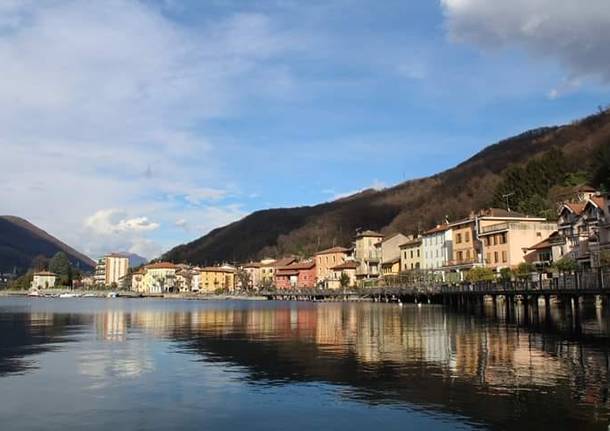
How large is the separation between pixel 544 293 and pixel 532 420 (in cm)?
3723

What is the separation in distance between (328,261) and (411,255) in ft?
136

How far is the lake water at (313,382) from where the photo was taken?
18.9 m

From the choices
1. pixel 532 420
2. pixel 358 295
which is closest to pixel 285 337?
pixel 532 420

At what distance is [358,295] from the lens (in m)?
129

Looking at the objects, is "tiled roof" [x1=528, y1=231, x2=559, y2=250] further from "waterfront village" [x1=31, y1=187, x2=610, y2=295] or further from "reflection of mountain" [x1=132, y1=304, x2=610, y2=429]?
"reflection of mountain" [x1=132, y1=304, x2=610, y2=429]

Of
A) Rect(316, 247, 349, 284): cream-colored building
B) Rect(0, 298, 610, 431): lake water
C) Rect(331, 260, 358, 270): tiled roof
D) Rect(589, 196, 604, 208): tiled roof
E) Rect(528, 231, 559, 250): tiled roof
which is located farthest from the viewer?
Rect(316, 247, 349, 284): cream-colored building

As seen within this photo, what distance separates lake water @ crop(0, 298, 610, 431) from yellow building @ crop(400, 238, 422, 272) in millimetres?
81681

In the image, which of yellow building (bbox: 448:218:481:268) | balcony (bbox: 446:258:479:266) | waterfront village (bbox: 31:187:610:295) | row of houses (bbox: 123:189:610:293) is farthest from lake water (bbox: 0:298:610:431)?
yellow building (bbox: 448:218:481:268)

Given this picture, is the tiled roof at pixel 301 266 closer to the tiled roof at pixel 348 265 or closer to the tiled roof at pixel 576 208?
the tiled roof at pixel 348 265

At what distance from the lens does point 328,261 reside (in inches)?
6585

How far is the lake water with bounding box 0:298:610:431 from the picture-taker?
18.9m

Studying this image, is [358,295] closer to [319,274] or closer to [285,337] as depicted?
[319,274]

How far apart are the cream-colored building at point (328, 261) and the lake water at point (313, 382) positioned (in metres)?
119

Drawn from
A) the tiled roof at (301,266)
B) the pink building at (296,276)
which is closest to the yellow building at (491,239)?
the pink building at (296,276)
